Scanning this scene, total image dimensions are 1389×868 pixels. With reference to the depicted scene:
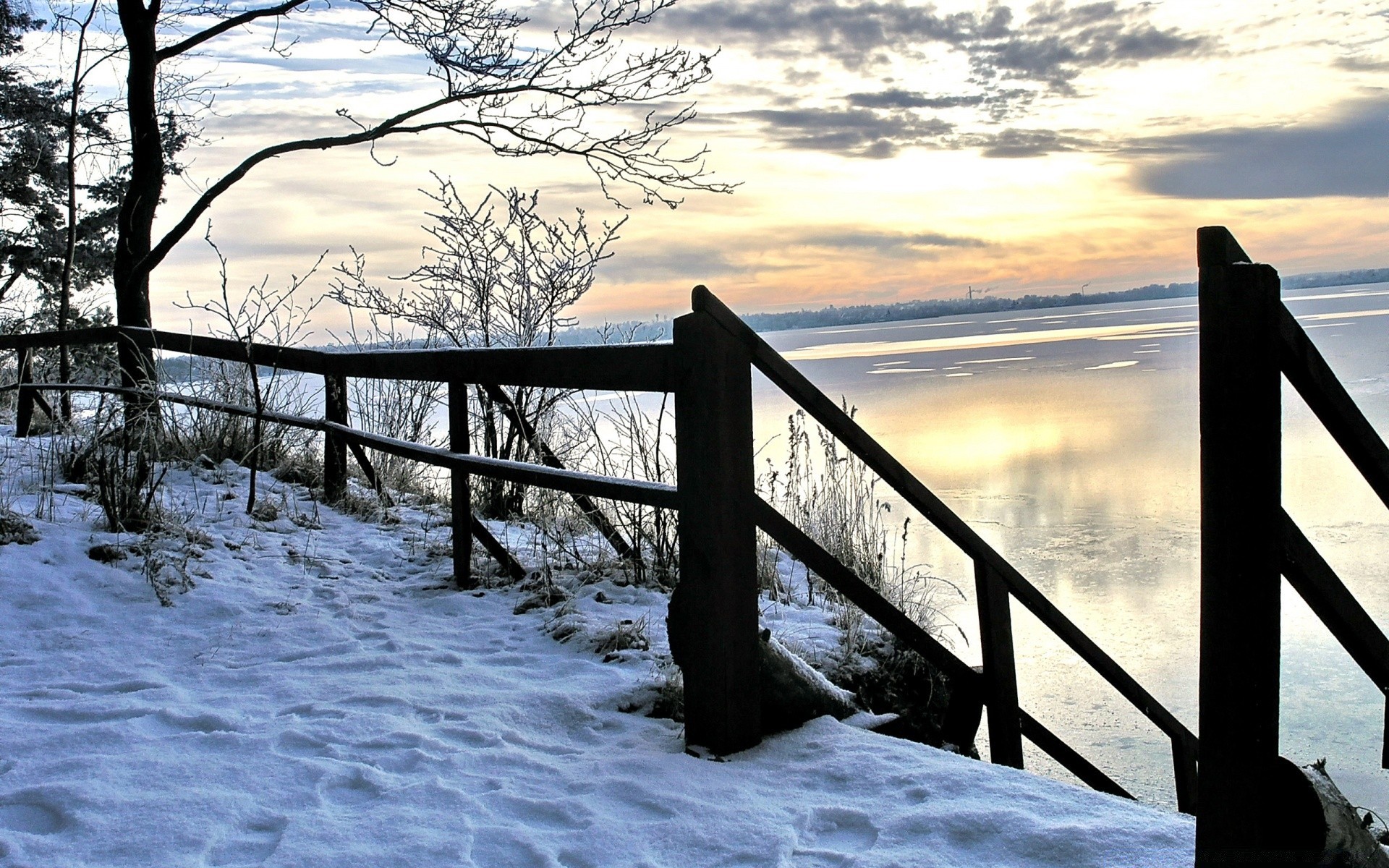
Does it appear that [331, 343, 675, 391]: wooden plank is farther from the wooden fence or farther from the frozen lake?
the frozen lake

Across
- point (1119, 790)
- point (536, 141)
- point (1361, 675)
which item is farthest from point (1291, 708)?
point (536, 141)

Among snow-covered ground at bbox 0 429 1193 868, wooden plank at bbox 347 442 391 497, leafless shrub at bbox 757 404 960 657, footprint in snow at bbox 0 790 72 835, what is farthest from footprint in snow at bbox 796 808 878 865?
wooden plank at bbox 347 442 391 497

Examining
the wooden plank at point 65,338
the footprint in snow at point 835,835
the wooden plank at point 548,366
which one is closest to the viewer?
the footprint in snow at point 835,835

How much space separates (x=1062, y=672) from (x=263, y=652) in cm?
584

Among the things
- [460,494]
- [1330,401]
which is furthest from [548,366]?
[1330,401]

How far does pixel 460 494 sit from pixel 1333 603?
4.03m

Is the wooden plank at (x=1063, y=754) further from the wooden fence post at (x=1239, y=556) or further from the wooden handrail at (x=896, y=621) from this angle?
the wooden fence post at (x=1239, y=556)

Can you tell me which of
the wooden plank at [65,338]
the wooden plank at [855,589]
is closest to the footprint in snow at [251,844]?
the wooden plank at [855,589]

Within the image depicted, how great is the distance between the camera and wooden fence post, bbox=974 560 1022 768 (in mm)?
3936

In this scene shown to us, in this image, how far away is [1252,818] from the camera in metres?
2.04

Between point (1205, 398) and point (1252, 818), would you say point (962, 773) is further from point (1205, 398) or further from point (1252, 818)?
point (1205, 398)

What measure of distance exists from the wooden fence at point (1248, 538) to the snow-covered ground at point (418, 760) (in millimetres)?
380

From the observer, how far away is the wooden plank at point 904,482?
9.81ft

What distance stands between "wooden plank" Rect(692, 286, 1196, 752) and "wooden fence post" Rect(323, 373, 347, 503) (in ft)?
13.3
